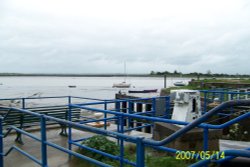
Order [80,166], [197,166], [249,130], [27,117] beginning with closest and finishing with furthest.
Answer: [197,166], [80,166], [27,117], [249,130]

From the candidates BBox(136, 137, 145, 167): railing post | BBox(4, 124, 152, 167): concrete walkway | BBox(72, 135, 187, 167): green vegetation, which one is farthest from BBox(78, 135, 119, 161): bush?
BBox(136, 137, 145, 167): railing post

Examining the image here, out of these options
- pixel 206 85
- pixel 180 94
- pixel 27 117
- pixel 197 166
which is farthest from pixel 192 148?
Result: pixel 206 85

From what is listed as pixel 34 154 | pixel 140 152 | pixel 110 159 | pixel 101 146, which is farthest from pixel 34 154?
pixel 140 152

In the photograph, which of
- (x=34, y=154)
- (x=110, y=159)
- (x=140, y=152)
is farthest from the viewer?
(x=34, y=154)

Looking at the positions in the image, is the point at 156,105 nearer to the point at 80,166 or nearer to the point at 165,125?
the point at 165,125

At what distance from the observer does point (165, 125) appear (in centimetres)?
616

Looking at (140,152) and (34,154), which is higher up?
(140,152)

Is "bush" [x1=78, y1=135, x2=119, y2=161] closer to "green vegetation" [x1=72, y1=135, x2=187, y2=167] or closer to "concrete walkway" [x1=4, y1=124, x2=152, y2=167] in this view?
"green vegetation" [x1=72, y1=135, x2=187, y2=167]

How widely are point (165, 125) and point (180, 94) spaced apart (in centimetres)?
84

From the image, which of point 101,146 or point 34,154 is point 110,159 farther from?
point 34,154

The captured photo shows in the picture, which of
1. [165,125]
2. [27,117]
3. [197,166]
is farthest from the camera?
[27,117]

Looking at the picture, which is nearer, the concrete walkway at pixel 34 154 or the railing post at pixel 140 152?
the railing post at pixel 140 152

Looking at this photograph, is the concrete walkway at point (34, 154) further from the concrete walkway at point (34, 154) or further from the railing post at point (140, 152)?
the railing post at point (140, 152)

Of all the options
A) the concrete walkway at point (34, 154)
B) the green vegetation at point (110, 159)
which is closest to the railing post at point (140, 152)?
the green vegetation at point (110, 159)
